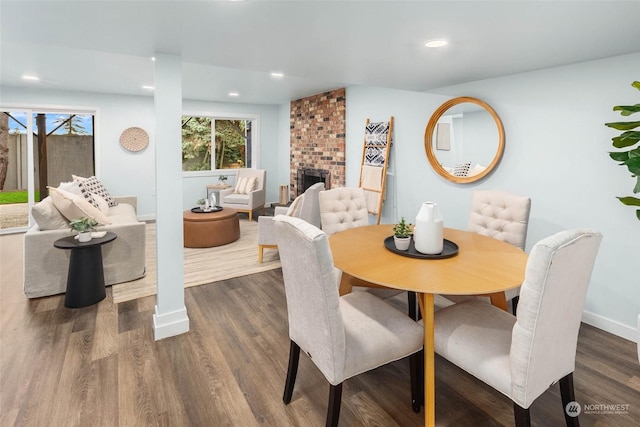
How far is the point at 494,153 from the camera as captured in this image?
330 cm

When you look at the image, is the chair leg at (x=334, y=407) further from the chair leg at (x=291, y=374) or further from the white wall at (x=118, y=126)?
the white wall at (x=118, y=126)

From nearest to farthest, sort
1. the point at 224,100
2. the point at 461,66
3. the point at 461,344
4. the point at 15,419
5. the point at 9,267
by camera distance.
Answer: the point at 461,344, the point at 15,419, the point at 461,66, the point at 9,267, the point at 224,100

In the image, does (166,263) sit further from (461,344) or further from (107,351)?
(461,344)

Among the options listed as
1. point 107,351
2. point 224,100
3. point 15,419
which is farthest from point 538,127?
point 224,100

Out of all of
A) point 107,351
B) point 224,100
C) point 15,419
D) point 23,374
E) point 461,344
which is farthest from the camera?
point 224,100

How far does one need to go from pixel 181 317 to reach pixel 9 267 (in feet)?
9.19

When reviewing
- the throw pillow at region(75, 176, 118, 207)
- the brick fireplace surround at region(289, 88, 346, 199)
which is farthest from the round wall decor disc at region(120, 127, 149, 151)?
the brick fireplace surround at region(289, 88, 346, 199)

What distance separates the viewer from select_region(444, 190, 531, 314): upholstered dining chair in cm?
256

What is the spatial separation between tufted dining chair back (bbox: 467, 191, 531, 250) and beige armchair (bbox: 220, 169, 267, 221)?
14.0 feet

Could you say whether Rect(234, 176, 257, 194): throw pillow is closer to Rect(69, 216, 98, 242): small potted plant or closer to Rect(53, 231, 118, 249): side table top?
Rect(53, 231, 118, 249): side table top

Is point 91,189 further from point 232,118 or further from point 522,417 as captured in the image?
point 522,417

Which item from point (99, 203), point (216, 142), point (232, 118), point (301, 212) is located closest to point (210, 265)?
point (301, 212)

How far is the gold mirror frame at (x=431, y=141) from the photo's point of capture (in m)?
3.21

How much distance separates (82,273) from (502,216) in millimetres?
3489
